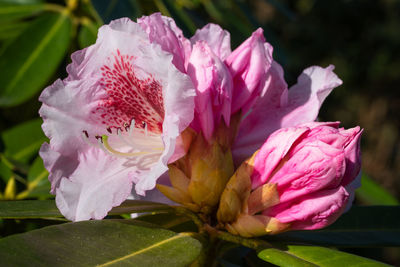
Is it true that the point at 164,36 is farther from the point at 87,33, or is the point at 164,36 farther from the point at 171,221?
the point at 87,33

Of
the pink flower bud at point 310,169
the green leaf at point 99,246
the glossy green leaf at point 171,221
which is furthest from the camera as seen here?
the glossy green leaf at point 171,221

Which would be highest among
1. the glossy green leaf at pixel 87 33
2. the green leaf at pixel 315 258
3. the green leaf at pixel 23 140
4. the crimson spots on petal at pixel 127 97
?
the crimson spots on petal at pixel 127 97

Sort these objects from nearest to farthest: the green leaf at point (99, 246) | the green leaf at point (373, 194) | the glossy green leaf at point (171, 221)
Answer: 1. the green leaf at point (99, 246)
2. the glossy green leaf at point (171, 221)
3. the green leaf at point (373, 194)

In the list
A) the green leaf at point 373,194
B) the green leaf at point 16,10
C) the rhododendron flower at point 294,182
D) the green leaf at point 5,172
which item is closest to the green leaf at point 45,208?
the rhododendron flower at point 294,182

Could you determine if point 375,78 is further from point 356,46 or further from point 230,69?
point 230,69

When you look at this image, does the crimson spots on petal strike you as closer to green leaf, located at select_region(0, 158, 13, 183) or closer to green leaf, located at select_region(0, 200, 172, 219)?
green leaf, located at select_region(0, 200, 172, 219)

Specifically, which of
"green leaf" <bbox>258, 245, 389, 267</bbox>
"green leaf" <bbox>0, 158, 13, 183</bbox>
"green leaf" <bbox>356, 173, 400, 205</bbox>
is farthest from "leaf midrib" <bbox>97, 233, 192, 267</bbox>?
"green leaf" <bbox>356, 173, 400, 205</bbox>

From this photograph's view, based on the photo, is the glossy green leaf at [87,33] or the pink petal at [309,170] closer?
the pink petal at [309,170]

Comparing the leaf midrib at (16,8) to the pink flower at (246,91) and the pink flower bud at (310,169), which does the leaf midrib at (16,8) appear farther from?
the pink flower bud at (310,169)
